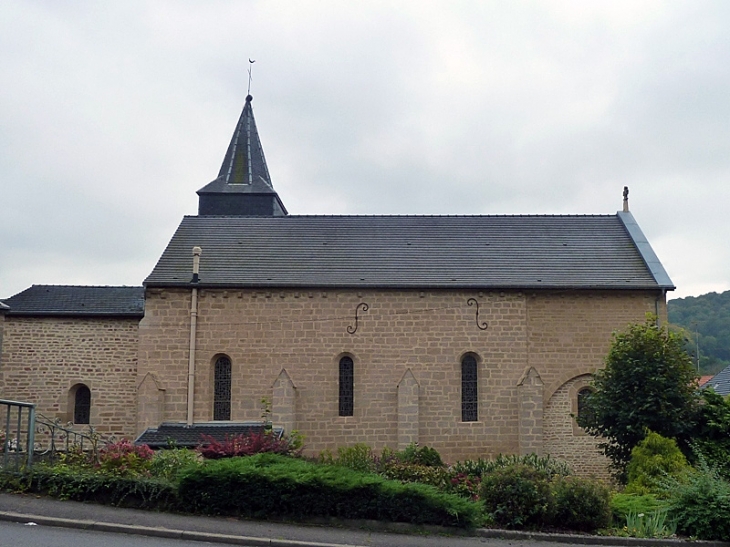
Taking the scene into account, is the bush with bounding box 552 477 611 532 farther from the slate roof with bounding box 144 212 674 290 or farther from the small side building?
the small side building

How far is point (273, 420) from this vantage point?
21031 millimetres

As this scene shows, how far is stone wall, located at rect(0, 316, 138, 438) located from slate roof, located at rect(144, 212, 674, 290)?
2625 millimetres

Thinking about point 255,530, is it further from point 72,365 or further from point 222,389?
point 72,365

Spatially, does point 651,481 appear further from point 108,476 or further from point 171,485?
point 108,476

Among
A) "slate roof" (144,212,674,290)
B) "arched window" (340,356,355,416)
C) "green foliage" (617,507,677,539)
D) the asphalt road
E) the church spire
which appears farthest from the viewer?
the church spire

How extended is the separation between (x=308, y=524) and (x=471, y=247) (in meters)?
14.1

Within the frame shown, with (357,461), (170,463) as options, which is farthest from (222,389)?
(170,463)

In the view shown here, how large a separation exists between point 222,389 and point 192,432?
1758mm

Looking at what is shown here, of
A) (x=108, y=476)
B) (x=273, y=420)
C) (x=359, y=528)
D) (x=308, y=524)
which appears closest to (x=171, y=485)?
(x=108, y=476)

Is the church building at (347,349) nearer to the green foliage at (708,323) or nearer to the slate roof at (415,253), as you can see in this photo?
the slate roof at (415,253)

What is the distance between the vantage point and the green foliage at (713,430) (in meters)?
16.0

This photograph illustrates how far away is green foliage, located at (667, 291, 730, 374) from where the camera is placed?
252 feet

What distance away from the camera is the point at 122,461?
12500mm

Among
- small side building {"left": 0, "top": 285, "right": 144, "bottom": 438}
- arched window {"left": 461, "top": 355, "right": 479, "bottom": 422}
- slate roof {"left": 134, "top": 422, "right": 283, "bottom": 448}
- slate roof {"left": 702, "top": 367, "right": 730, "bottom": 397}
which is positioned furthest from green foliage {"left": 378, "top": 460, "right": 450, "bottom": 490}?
slate roof {"left": 702, "top": 367, "right": 730, "bottom": 397}
